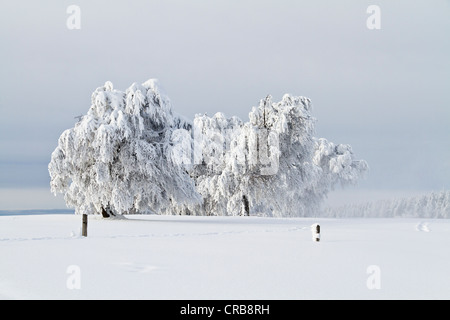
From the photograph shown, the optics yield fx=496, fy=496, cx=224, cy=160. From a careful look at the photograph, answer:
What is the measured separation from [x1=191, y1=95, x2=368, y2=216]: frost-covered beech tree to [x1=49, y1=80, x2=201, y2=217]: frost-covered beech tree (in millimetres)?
6239

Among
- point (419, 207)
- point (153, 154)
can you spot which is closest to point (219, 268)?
point (153, 154)

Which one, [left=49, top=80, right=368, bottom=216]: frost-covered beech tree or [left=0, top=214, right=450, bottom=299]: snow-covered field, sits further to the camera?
A: [left=49, top=80, right=368, bottom=216]: frost-covered beech tree

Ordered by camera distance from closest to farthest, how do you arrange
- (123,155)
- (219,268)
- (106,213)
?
1. (219,268)
2. (123,155)
3. (106,213)

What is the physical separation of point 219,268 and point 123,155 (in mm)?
14276

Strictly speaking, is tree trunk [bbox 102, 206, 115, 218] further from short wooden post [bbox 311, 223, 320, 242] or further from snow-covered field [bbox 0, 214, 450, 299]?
short wooden post [bbox 311, 223, 320, 242]

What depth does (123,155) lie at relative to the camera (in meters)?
22.6

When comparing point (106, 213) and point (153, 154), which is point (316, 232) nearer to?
point (153, 154)

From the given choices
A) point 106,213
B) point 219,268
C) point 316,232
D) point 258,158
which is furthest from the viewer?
point 258,158

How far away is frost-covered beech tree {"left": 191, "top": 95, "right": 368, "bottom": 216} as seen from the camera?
31.0 metres

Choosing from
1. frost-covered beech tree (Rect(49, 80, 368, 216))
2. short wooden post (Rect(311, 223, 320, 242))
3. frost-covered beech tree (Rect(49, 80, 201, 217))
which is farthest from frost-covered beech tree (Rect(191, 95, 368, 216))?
short wooden post (Rect(311, 223, 320, 242))

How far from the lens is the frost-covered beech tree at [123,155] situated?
872 inches
